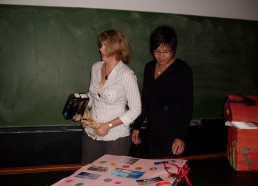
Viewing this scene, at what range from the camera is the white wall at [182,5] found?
2430 millimetres

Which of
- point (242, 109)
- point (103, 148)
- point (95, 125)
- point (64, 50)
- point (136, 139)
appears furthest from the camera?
point (64, 50)

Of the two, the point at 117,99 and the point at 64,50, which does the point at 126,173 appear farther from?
the point at 64,50

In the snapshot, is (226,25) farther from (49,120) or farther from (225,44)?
(49,120)

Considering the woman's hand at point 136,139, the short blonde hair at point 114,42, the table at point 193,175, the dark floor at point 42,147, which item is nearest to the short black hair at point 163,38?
the short blonde hair at point 114,42

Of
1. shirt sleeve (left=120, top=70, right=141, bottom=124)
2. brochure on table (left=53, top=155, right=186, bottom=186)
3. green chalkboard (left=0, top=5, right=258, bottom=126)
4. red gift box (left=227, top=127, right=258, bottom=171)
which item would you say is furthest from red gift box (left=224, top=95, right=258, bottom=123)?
green chalkboard (left=0, top=5, right=258, bottom=126)

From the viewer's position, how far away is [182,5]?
2.75 m

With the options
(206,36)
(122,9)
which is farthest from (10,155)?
(206,36)

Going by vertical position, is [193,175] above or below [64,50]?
below

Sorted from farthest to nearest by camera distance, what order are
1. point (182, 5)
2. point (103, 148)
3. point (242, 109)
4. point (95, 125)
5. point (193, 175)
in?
point (182, 5)
point (103, 148)
point (95, 125)
point (242, 109)
point (193, 175)

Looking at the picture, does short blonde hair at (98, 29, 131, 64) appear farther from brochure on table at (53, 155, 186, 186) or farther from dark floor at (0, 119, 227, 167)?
dark floor at (0, 119, 227, 167)

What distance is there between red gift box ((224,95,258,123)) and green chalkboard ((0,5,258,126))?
154 centimetres

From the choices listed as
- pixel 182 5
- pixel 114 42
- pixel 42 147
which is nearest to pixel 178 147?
pixel 114 42

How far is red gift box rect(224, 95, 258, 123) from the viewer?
121 centimetres

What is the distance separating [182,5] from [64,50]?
1.45m
